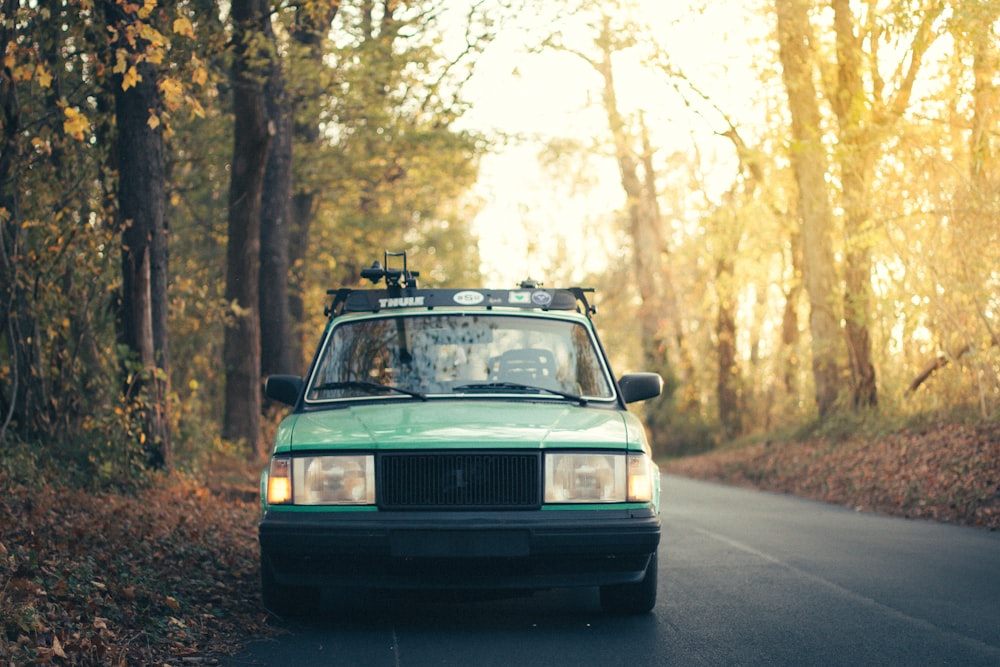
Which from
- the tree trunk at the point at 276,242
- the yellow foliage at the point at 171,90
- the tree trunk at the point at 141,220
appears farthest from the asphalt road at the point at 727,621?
the tree trunk at the point at 276,242

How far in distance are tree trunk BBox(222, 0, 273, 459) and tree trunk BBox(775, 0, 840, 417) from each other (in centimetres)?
917

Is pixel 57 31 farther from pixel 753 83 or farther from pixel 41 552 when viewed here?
pixel 753 83

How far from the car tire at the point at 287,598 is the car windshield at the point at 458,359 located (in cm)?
124

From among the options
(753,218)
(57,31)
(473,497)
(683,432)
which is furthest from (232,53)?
(683,432)

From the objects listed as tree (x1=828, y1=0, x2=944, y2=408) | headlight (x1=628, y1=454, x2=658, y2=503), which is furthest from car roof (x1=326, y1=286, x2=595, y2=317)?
tree (x1=828, y1=0, x2=944, y2=408)

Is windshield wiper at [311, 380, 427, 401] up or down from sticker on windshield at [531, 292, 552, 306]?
down

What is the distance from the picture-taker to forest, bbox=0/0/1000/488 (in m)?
14.0

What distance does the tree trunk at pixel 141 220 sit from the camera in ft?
47.3

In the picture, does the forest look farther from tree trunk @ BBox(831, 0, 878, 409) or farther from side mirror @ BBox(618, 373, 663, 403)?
side mirror @ BBox(618, 373, 663, 403)

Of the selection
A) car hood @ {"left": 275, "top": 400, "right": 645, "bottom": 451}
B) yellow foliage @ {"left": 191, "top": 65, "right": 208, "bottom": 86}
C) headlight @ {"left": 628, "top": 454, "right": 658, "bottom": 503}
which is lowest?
headlight @ {"left": 628, "top": 454, "right": 658, "bottom": 503}

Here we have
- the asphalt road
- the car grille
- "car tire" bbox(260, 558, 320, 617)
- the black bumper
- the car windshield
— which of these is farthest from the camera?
the car windshield

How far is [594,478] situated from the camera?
7340 mm

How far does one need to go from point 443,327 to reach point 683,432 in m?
28.5

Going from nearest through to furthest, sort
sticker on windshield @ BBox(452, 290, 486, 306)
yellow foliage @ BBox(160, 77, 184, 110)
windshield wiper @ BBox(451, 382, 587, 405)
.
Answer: windshield wiper @ BBox(451, 382, 587, 405), sticker on windshield @ BBox(452, 290, 486, 306), yellow foliage @ BBox(160, 77, 184, 110)
